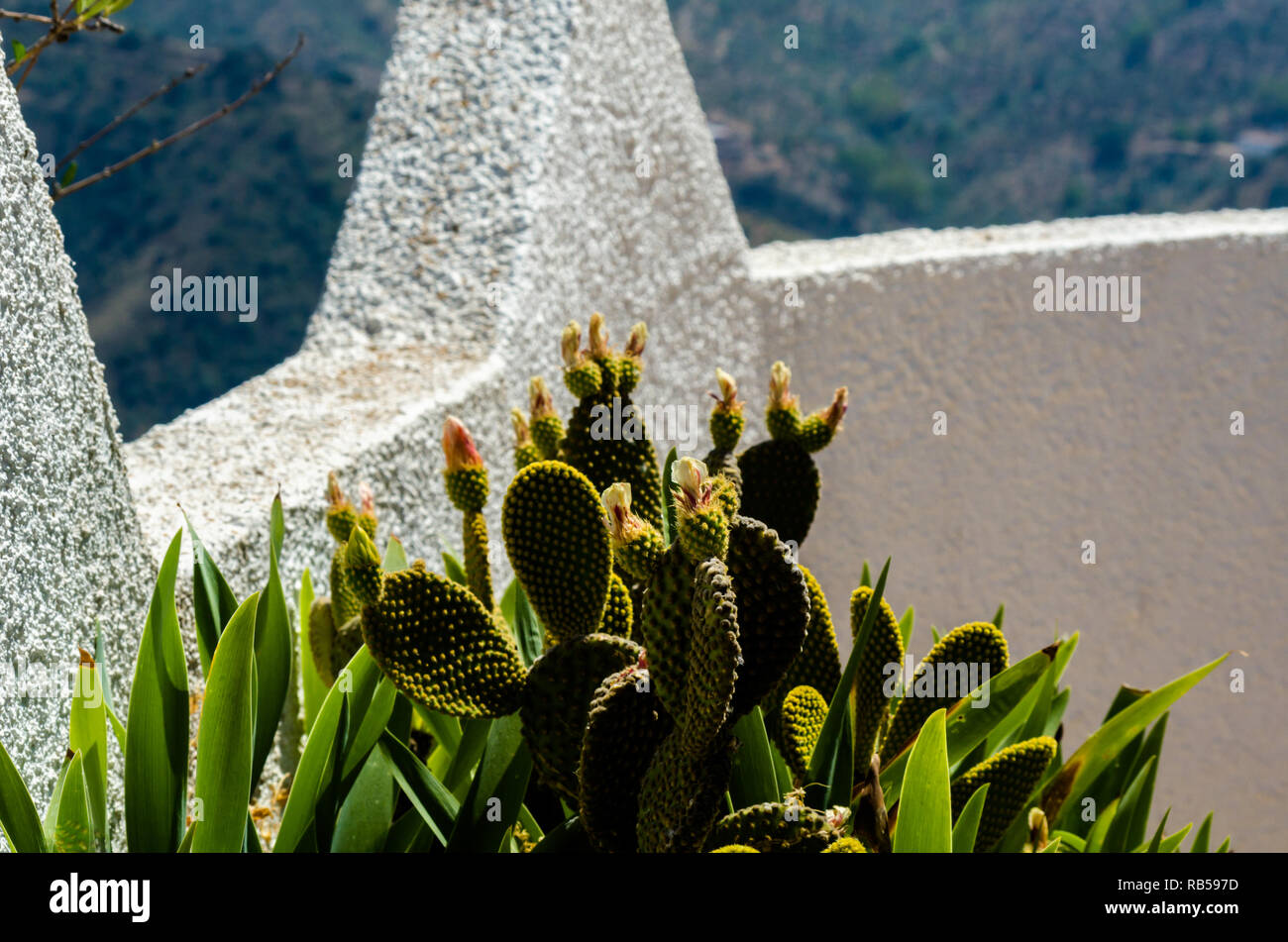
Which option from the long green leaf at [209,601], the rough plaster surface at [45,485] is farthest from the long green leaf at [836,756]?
the rough plaster surface at [45,485]

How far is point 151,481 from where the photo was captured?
60.9 inches

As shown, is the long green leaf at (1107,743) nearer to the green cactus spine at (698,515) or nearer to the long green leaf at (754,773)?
the long green leaf at (754,773)

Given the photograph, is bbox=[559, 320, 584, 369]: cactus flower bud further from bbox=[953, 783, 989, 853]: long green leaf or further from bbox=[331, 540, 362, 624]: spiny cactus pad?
bbox=[953, 783, 989, 853]: long green leaf

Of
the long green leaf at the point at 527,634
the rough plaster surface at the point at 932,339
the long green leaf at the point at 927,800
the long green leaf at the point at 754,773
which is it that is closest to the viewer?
the long green leaf at the point at 927,800

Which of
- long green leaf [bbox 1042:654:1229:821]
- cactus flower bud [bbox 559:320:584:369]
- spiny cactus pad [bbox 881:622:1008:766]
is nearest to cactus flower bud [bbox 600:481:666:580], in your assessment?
cactus flower bud [bbox 559:320:584:369]

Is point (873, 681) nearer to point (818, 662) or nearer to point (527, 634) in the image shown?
point (818, 662)

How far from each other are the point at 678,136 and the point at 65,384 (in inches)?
73.5

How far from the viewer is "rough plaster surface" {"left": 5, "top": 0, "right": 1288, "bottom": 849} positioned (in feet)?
7.42

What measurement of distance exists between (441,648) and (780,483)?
1.31 ft

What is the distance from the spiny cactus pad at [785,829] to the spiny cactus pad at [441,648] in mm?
245

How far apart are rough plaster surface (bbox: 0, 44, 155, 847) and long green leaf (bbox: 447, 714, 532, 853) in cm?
41

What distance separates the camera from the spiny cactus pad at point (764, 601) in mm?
762

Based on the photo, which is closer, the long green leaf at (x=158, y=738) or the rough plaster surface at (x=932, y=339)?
the long green leaf at (x=158, y=738)

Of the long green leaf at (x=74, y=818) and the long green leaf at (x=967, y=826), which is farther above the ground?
the long green leaf at (x=74, y=818)
